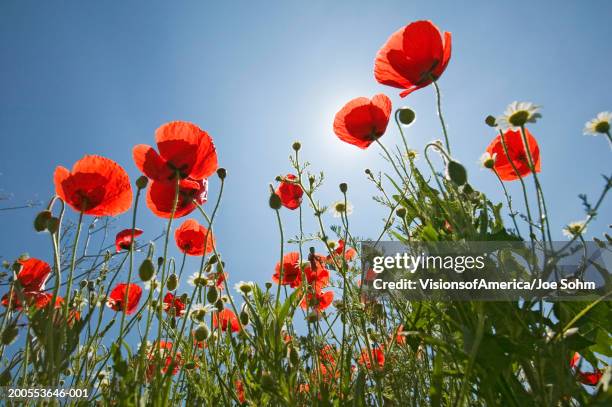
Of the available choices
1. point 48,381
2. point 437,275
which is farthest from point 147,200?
point 437,275

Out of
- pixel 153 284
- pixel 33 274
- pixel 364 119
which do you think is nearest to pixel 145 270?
pixel 153 284

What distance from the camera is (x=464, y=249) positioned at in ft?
3.84

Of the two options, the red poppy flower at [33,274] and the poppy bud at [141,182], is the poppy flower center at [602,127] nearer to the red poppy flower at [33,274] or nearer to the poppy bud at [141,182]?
the poppy bud at [141,182]

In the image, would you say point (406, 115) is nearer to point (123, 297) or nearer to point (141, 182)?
point (141, 182)

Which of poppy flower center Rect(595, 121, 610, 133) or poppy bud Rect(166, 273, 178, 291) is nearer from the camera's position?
poppy flower center Rect(595, 121, 610, 133)

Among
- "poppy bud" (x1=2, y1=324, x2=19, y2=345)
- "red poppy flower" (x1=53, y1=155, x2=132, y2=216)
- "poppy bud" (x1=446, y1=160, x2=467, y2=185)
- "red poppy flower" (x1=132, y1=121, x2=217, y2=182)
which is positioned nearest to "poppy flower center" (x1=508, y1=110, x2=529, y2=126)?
"poppy bud" (x1=446, y1=160, x2=467, y2=185)

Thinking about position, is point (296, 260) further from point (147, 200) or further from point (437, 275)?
point (437, 275)

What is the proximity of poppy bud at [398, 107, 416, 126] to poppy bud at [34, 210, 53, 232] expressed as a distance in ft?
5.14

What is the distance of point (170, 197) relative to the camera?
196 cm

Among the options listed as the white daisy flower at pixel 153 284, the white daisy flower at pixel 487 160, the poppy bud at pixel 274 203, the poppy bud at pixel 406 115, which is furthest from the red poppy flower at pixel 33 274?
the white daisy flower at pixel 487 160

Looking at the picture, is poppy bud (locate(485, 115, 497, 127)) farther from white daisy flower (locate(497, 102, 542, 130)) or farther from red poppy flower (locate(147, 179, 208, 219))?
red poppy flower (locate(147, 179, 208, 219))

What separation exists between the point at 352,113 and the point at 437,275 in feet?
4.26

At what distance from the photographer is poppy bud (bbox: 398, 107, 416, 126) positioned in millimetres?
1982

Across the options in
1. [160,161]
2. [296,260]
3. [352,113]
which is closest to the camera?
[160,161]
